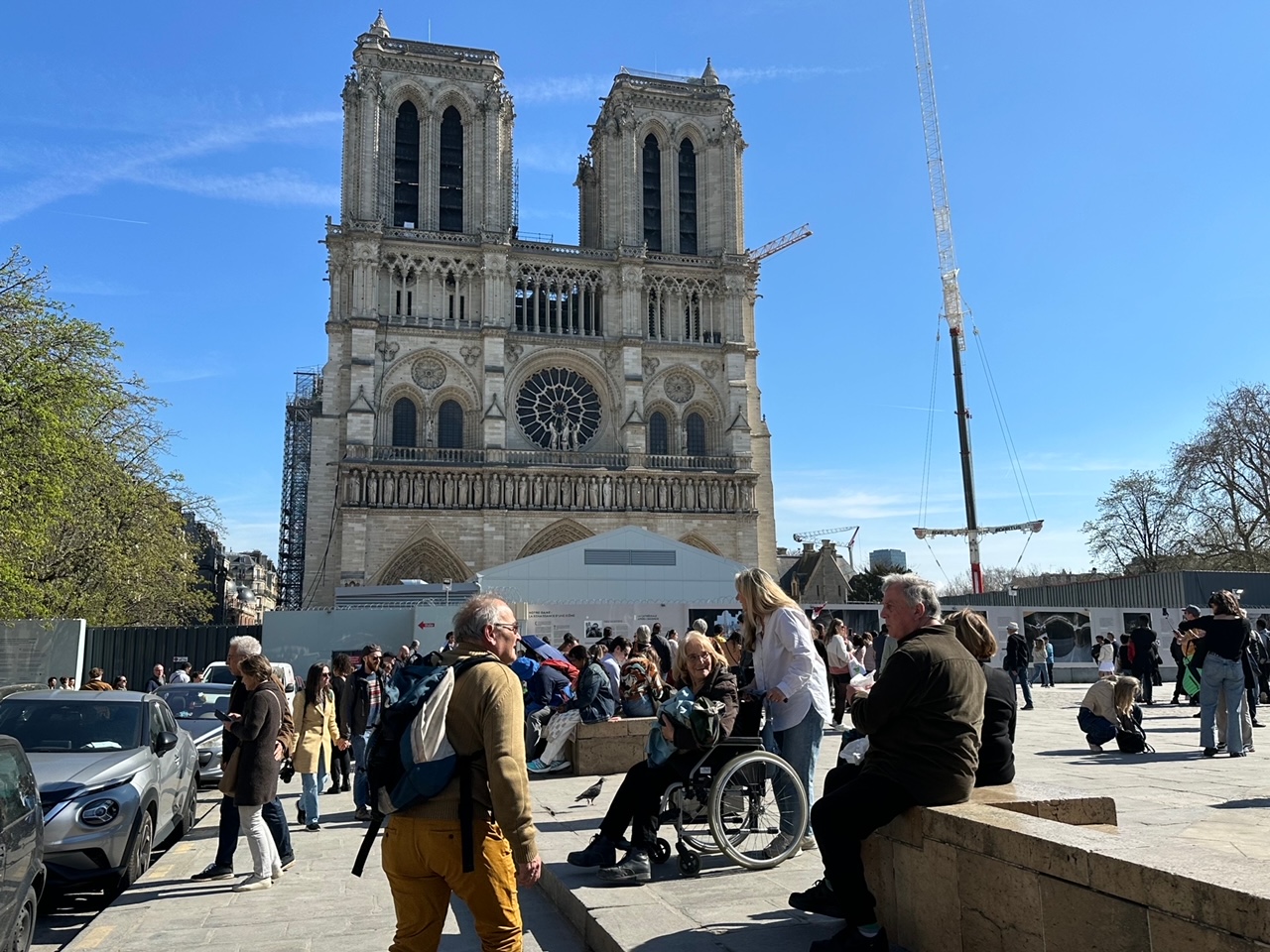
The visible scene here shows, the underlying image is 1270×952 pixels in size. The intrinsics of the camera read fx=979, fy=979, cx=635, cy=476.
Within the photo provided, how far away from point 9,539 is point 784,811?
14617 mm

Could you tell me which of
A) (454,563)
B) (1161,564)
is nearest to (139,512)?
(454,563)

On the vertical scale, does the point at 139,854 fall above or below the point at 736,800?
below

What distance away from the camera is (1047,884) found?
2957 mm

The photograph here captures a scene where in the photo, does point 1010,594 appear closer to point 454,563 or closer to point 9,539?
point 454,563

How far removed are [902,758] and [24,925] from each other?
414 centimetres

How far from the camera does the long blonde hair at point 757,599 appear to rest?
5.48m

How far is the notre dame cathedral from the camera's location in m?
36.4

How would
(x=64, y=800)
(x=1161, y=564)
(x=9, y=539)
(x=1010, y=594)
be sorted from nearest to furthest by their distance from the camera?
(x=64, y=800), (x=9, y=539), (x=1010, y=594), (x=1161, y=564)

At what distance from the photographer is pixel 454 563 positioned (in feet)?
119

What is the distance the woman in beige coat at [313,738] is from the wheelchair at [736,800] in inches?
146

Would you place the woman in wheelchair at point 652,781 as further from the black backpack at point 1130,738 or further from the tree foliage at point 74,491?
the tree foliage at point 74,491

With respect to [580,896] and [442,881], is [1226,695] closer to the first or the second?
[580,896]

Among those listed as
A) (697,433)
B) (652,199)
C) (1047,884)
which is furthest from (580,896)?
(652,199)

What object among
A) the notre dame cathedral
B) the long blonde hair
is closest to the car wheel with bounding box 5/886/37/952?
the long blonde hair
